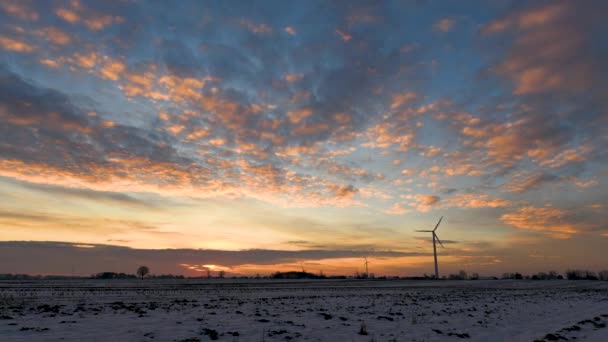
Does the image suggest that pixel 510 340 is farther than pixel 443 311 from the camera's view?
No

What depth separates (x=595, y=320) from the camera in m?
29.2

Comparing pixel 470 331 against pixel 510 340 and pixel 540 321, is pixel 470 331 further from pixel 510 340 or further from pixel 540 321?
pixel 540 321

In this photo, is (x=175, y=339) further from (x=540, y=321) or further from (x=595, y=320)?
(x=595, y=320)

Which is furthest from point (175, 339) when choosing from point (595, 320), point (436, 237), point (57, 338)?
point (436, 237)

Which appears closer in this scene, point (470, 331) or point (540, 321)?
point (470, 331)

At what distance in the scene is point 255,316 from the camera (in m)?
27.3

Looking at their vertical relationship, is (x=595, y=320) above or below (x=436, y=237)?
below

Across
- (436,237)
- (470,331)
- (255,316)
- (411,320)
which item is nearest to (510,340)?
(470,331)

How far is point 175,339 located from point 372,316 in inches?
610

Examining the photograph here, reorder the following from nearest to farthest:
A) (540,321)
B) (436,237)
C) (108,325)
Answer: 1. (108,325)
2. (540,321)
3. (436,237)

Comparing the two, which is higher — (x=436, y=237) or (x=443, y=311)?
(x=436, y=237)

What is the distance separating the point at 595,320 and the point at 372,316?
1693cm

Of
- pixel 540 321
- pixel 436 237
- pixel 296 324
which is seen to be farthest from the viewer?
pixel 436 237

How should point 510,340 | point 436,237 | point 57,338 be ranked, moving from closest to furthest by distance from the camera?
1. point 57,338
2. point 510,340
3. point 436,237
